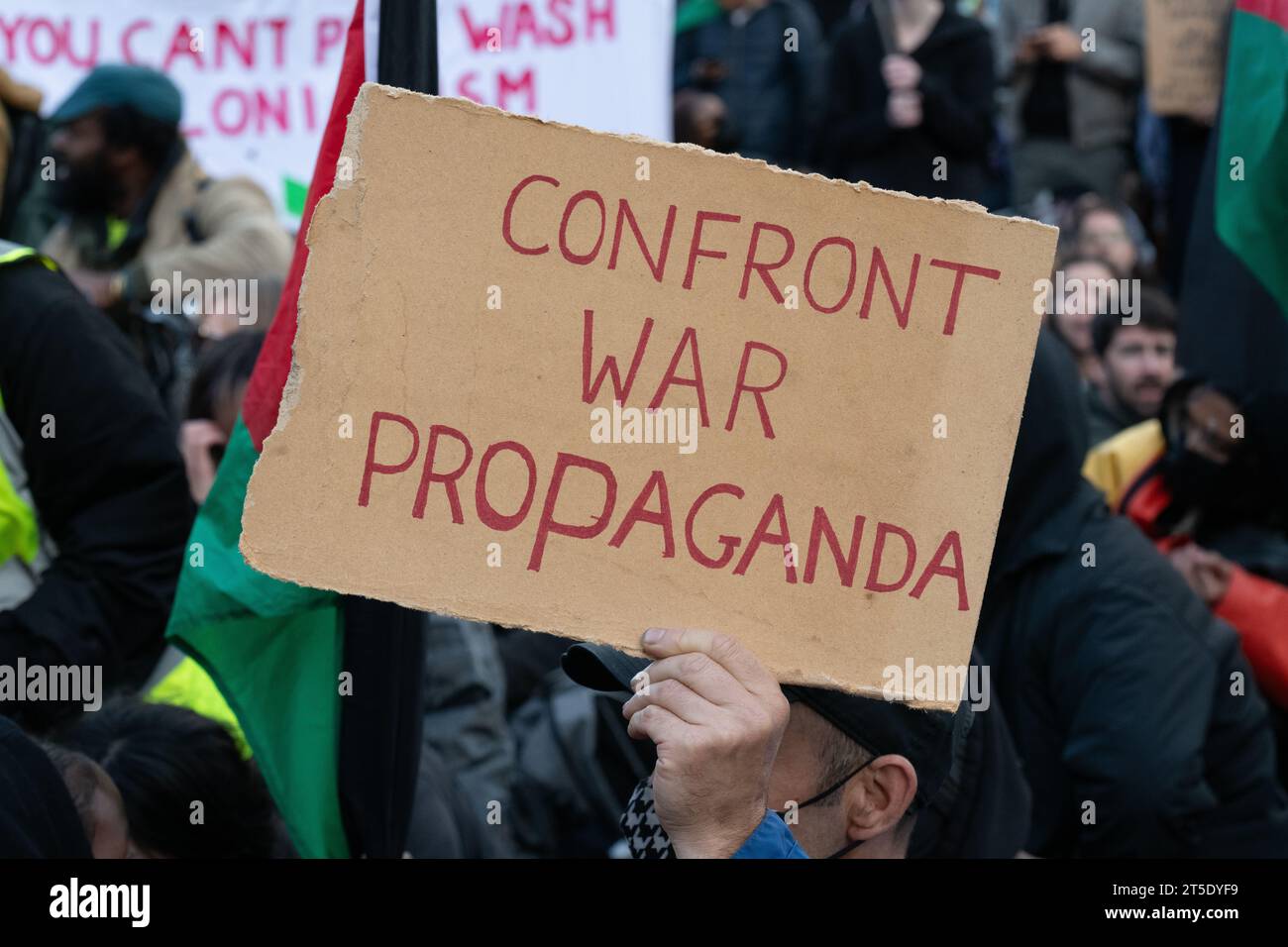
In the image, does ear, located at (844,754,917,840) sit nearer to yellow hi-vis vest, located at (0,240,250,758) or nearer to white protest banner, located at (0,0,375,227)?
yellow hi-vis vest, located at (0,240,250,758)

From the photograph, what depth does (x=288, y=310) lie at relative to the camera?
116 inches

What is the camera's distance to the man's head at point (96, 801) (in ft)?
9.41

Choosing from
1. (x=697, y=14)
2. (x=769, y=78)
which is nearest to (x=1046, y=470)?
(x=769, y=78)

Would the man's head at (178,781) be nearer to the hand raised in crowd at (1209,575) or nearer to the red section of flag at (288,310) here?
the red section of flag at (288,310)

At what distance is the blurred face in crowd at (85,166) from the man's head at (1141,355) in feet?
10.5

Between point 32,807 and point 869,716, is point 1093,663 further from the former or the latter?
point 32,807

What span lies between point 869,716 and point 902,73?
5423 mm

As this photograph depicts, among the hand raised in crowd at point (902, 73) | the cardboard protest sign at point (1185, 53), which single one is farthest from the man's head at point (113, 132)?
the cardboard protest sign at point (1185, 53)

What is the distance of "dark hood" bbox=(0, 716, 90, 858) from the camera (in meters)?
2.05

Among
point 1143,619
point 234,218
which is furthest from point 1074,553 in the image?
point 234,218

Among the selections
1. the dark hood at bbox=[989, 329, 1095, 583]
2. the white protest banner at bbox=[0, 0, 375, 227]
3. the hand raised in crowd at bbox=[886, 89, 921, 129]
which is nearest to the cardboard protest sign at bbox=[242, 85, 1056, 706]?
the dark hood at bbox=[989, 329, 1095, 583]

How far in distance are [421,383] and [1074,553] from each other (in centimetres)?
214

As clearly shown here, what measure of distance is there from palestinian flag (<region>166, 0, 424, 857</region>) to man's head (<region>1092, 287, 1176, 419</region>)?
359 centimetres
